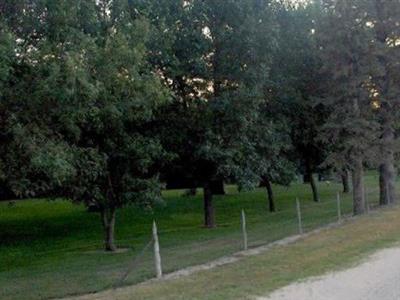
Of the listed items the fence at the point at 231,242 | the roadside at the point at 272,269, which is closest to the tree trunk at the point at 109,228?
the fence at the point at 231,242

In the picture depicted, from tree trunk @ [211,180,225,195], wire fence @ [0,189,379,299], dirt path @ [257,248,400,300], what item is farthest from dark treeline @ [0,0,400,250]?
dirt path @ [257,248,400,300]

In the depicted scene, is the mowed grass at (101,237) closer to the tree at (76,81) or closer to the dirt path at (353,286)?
the tree at (76,81)

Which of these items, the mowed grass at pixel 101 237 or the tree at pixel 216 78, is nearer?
the mowed grass at pixel 101 237

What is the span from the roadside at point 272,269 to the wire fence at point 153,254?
1.44m

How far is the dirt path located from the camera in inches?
391

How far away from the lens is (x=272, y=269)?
12805 mm

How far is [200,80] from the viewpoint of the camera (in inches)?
949

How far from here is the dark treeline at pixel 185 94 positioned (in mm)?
13539

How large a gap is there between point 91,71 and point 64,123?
1.32 m

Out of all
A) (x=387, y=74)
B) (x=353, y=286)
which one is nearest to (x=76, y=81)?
(x=353, y=286)


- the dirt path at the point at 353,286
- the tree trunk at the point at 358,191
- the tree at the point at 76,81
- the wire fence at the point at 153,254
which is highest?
the tree at the point at 76,81

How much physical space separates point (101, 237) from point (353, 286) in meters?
16.4

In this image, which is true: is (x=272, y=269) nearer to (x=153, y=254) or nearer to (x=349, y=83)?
(x=153, y=254)

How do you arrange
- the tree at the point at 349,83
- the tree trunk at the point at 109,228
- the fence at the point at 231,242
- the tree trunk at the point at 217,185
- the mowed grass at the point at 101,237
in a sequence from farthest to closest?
the tree trunk at the point at 217,185
the tree at the point at 349,83
the tree trunk at the point at 109,228
the fence at the point at 231,242
the mowed grass at the point at 101,237
